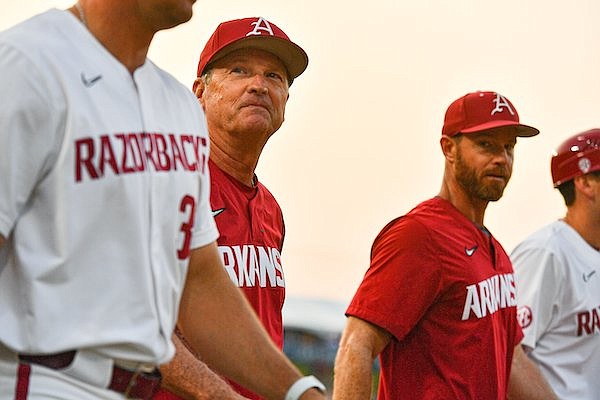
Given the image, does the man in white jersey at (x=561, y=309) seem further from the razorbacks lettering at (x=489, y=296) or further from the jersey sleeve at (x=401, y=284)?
the jersey sleeve at (x=401, y=284)

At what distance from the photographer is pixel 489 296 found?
17.4 feet

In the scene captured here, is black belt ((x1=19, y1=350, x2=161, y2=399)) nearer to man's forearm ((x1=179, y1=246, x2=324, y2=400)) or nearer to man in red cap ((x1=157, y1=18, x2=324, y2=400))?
man's forearm ((x1=179, y1=246, x2=324, y2=400))

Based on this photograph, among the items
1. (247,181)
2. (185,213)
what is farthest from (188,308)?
(247,181)

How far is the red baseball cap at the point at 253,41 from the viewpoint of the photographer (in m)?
4.66

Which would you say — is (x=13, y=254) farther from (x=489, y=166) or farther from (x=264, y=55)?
(x=489, y=166)

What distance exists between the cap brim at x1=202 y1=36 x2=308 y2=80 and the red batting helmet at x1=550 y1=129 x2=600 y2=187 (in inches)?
99.5

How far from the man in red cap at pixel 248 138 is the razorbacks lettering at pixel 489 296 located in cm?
90

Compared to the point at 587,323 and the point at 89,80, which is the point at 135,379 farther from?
the point at 587,323

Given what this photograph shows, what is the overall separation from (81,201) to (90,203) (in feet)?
0.07

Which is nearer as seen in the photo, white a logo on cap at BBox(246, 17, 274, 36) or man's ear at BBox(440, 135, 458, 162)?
white a logo on cap at BBox(246, 17, 274, 36)

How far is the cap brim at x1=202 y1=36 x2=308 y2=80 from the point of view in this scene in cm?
468

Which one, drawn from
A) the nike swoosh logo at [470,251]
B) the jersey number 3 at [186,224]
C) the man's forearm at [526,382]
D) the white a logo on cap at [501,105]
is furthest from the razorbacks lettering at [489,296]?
the jersey number 3 at [186,224]

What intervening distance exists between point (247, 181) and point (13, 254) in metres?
2.10

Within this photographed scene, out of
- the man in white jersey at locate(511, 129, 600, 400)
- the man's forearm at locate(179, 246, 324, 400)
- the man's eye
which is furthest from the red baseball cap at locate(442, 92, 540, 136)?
the man's forearm at locate(179, 246, 324, 400)
